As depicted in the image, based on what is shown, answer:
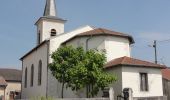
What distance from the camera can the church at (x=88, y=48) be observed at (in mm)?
23688

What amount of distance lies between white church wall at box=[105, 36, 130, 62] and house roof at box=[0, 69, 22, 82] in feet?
98.1

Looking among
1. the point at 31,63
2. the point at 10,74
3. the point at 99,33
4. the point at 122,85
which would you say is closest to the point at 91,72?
the point at 122,85

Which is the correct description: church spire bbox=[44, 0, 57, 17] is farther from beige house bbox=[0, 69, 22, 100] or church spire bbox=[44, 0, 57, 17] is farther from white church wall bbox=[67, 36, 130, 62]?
beige house bbox=[0, 69, 22, 100]

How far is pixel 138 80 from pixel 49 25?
56.8ft

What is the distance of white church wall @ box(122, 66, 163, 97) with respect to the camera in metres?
23.3

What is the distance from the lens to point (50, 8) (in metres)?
39.5

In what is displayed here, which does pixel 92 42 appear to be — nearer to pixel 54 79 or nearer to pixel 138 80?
pixel 54 79

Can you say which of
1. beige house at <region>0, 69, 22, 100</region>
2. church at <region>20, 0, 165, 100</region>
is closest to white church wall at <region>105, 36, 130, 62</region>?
church at <region>20, 0, 165, 100</region>

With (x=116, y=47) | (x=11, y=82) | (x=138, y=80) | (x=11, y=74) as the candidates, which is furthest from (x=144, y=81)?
(x=11, y=74)

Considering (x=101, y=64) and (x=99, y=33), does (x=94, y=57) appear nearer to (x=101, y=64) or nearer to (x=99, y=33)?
(x=101, y=64)

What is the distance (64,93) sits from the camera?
29.2m

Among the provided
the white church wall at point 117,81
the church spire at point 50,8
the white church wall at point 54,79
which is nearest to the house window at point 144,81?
the white church wall at point 117,81

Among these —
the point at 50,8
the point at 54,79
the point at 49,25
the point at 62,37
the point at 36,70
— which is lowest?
the point at 54,79

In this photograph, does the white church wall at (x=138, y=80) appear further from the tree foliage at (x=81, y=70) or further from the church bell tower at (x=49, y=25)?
the church bell tower at (x=49, y=25)
